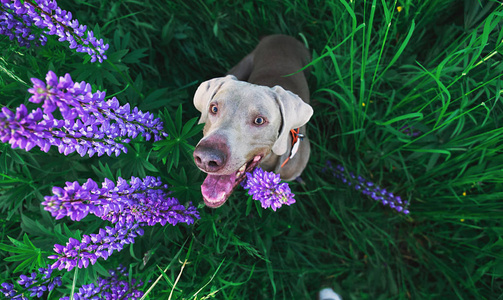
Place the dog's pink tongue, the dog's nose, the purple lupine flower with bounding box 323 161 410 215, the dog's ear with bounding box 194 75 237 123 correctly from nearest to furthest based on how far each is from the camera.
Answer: the dog's nose → the dog's pink tongue → the dog's ear with bounding box 194 75 237 123 → the purple lupine flower with bounding box 323 161 410 215

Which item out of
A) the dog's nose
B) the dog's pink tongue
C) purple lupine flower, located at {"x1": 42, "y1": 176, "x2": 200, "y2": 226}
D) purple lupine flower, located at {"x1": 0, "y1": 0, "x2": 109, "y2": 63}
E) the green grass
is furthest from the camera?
the green grass

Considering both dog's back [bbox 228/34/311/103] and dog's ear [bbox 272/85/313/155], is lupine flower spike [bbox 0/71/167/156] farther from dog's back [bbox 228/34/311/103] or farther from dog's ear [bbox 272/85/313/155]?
dog's back [bbox 228/34/311/103]

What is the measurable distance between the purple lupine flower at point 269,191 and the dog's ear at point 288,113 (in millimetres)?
499

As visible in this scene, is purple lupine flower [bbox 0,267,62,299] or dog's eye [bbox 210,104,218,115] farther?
dog's eye [bbox 210,104,218,115]

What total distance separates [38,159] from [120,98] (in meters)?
0.71

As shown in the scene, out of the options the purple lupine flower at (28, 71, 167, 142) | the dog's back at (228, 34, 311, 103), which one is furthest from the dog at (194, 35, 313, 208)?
the dog's back at (228, 34, 311, 103)

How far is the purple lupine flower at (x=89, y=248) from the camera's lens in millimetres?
1356

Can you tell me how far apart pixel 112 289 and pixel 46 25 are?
162cm

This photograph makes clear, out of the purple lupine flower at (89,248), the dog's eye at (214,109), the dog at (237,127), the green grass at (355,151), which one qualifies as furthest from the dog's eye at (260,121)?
the purple lupine flower at (89,248)

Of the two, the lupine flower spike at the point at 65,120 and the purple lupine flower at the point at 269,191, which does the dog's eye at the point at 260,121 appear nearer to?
the purple lupine flower at the point at 269,191

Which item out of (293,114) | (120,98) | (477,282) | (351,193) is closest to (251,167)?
(293,114)

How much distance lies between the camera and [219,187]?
200 cm

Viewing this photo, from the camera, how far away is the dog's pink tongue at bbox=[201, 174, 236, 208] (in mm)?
1945

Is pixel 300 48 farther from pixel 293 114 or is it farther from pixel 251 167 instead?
pixel 251 167
